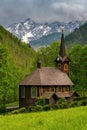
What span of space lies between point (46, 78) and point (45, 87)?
2.47 meters

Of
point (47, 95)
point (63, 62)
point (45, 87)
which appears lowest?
point (47, 95)

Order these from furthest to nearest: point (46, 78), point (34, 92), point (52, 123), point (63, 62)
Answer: point (63, 62), point (46, 78), point (34, 92), point (52, 123)

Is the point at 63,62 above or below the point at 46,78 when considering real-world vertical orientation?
above

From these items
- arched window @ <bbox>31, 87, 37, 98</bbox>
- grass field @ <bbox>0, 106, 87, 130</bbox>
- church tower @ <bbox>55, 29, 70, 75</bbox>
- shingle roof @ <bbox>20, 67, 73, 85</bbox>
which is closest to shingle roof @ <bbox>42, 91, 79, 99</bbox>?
arched window @ <bbox>31, 87, 37, 98</bbox>

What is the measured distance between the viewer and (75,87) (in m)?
92.2

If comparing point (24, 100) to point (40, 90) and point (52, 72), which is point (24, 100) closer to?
point (40, 90)

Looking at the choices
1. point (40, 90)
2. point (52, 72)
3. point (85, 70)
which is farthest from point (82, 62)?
point (40, 90)

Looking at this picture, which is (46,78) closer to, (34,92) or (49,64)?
(34,92)

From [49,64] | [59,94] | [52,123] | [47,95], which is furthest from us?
[49,64]

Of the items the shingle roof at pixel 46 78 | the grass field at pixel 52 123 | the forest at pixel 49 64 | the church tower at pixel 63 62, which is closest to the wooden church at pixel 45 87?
the shingle roof at pixel 46 78

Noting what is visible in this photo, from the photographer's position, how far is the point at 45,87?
81125 mm

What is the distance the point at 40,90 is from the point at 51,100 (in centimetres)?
377

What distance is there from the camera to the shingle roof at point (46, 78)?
81.0 m

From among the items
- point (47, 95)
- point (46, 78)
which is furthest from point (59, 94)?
point (46, 78)
